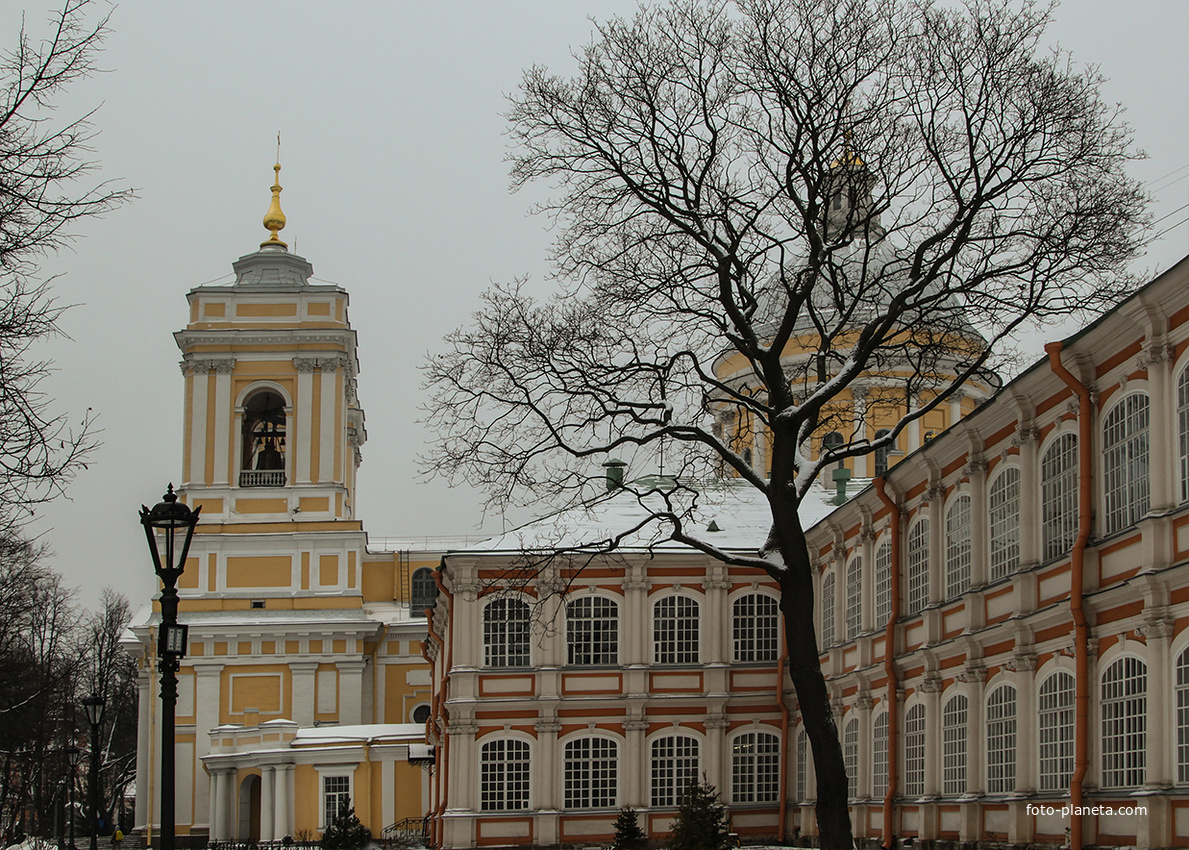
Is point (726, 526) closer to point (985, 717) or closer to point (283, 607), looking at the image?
point (985, 717)

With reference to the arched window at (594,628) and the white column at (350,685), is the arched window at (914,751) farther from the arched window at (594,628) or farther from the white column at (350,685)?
the white column at (350,685)

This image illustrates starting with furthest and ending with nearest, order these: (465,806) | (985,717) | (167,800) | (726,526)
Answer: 1. (726,526)
2. (465,806)
3. (985,717)
4. (167,800)

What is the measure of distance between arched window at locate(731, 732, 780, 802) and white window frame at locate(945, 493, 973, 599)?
428 inches

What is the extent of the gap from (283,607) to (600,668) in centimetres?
2077

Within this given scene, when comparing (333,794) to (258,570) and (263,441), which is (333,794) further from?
(263,441)

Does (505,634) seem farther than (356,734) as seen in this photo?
No

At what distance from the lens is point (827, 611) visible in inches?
1280

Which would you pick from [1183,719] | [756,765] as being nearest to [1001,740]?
[1183,719]

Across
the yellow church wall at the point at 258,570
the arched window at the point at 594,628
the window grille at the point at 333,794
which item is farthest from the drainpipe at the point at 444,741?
the yellow church wall at the point at 258,570

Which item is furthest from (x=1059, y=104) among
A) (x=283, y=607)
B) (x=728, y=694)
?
(x=283, y=607)

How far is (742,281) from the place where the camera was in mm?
21469

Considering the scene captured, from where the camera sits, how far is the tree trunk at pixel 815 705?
19.1 m

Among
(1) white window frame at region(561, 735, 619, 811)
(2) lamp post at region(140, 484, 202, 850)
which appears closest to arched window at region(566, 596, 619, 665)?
(1) white window frame at region(561, 735, 619, 811)

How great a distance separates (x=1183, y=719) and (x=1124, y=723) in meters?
1.43
